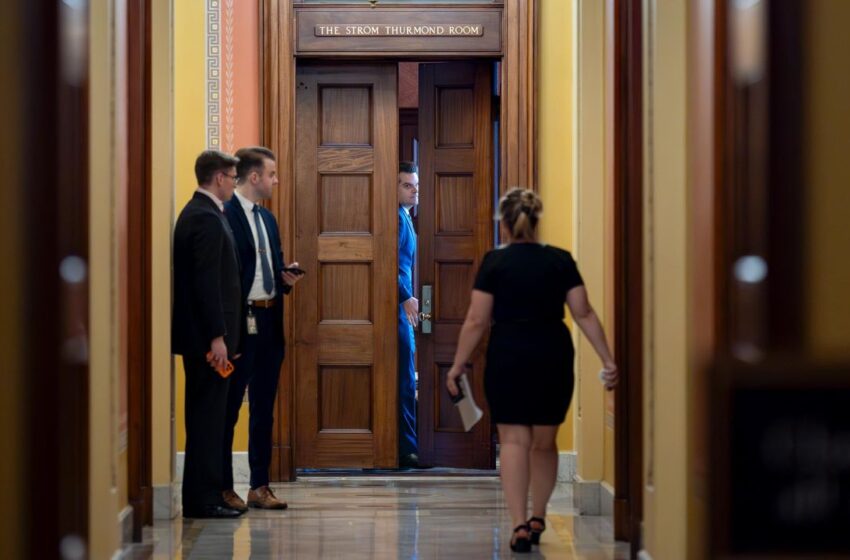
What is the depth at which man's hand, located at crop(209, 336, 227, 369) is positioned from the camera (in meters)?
6.82

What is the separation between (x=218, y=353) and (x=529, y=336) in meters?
1.65

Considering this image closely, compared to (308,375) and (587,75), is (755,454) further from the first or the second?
(308,375)

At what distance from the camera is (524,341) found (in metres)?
6.00

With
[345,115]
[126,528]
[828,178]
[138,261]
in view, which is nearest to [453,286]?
[345,115]

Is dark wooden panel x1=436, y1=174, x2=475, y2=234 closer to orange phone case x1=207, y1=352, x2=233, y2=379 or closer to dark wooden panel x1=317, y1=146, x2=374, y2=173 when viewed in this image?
dark wooden panel x1=317, y1=146, x2=374, y2=173

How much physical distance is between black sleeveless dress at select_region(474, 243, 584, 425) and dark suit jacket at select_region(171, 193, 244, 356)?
4.81 ft

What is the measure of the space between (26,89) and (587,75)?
442 centimetres

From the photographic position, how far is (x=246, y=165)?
294 inches

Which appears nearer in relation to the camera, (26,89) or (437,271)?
(26,89)

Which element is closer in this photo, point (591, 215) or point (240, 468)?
point (591, 215)

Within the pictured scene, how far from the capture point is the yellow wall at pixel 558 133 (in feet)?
28.0

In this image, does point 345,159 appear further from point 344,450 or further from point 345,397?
point 344,450

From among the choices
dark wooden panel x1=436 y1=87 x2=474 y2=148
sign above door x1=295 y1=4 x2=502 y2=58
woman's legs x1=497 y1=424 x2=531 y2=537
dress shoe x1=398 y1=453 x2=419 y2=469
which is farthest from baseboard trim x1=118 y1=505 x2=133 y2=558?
dark wooden panel x1=436 y1=87 x2=474 y2=148

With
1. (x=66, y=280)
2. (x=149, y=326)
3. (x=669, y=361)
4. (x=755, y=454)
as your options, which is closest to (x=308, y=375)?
(x=149, y=326)
